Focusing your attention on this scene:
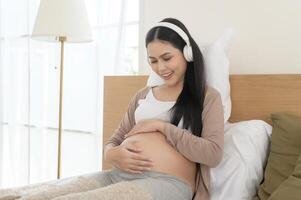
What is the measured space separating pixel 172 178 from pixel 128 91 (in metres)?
0.73

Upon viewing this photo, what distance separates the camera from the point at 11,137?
277 cm

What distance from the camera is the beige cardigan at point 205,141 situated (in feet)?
4.18

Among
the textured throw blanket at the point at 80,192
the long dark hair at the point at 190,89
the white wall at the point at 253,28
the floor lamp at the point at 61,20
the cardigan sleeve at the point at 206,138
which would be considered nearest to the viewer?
the textured throw blanket at the point at 80,192

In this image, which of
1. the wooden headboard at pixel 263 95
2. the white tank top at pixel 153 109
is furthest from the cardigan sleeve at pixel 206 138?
the wooden headboard at pixel 263 95

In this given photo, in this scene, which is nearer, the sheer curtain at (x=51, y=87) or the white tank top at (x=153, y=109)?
the white tank top at (x=153, y=109)

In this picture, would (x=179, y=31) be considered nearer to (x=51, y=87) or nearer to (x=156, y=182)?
(x=156, y=182)

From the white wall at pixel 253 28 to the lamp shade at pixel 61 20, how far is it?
49cm

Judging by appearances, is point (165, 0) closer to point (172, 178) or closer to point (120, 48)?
point (120, 48)

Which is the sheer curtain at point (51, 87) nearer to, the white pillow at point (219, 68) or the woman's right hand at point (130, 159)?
the white pillow at point (219, 68)

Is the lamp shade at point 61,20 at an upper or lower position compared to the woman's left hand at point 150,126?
upper

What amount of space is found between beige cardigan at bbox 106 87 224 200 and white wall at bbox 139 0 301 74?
12.9 inches

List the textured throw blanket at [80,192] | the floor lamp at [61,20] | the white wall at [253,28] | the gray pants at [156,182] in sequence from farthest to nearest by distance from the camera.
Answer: the floor lamp at [61,20] < the white wall at [253,28] < the gray pants at [156,182] < the textured throw blanket at [80,192]

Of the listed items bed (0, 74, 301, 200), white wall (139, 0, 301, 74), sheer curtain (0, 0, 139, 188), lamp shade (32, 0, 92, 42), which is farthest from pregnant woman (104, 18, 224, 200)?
sheer curtain (0, 0, 139, 188)

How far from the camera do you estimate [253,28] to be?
1.61m
